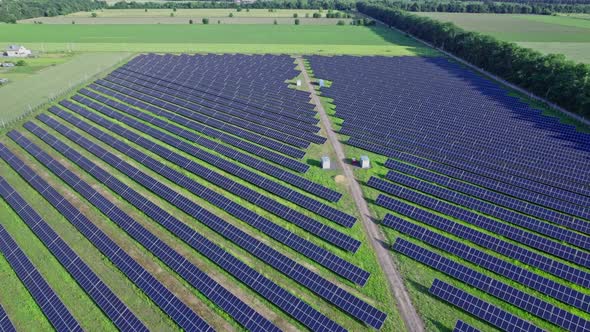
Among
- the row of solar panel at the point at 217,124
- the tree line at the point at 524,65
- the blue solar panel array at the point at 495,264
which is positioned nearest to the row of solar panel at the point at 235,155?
the row of solar panel at the point at 217,124

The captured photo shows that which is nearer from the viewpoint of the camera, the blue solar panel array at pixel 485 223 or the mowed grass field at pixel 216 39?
the blue solar panel array at pixel 485 223

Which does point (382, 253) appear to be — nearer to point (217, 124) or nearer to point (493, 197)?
point (493, 197)

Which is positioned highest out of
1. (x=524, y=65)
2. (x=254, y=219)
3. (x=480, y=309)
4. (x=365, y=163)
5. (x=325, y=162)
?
(x=524, y=65)

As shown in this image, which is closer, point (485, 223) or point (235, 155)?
point (485, 223)

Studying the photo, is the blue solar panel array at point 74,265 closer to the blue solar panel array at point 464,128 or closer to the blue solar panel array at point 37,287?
the blue solar panel array at point 37,287

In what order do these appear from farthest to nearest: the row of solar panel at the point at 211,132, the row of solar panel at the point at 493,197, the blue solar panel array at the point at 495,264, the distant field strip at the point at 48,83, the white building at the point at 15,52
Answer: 1. the white building at the point at 15,52
2. the distant field strip at the point at 48,83
3. the row of solar panel at the point at 211,132
4. the row of solar panel at the point at 493,197
5. the blue solar panel array at the point at 495,264

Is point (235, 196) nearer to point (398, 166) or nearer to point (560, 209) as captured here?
point (398, 166)

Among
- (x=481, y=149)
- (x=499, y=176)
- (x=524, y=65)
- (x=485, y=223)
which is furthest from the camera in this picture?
(x=524, y=65)

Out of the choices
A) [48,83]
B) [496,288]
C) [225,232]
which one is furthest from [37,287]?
[48,83]
